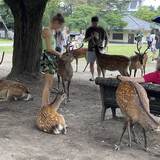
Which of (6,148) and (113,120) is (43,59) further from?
(6,148)

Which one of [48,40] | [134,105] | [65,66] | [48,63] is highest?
[48,40]

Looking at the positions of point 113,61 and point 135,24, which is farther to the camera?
point 135,24

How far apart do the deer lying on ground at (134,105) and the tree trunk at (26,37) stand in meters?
6.21

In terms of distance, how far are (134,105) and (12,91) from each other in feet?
12.3

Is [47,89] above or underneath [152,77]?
underneath

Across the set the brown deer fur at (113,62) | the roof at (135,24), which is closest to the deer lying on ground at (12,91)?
the brown deer fur at (113,62)

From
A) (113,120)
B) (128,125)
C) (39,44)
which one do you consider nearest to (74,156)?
(128,125)

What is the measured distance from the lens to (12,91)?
32.2 ft

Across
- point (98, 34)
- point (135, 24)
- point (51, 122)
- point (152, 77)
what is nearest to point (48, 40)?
point (51, 122)

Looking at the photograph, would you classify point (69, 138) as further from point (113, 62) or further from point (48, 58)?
point (113, 62)

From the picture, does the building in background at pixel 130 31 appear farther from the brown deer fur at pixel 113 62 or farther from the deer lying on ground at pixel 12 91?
the deer lying on ground at pixel 12 91

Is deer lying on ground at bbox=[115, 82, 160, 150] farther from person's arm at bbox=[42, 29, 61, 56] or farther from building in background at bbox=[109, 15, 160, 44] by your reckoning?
building in background at bbox=[109, 15, 160, 44]

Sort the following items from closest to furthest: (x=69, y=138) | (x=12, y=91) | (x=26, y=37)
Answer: (x=69, y=138) → (x=12, y=91) → (x=26, y=37)

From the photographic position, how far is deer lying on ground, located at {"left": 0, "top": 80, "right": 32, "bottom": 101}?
9.73m
